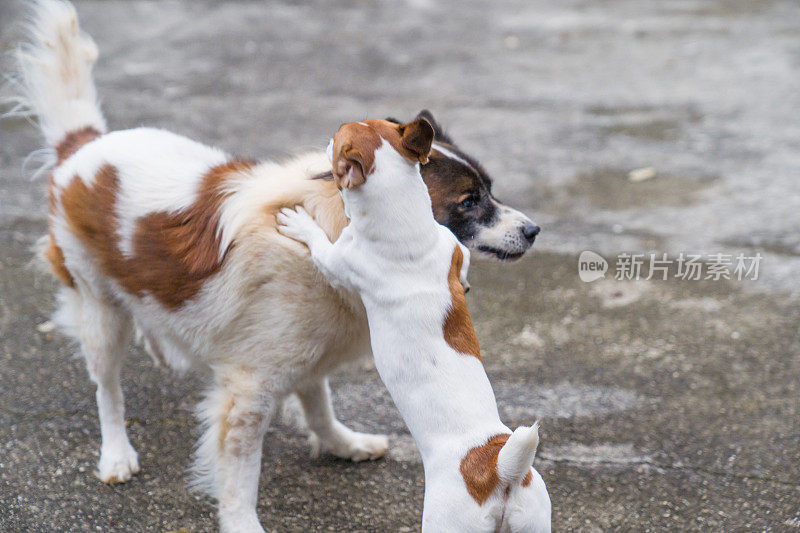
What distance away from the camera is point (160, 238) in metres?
2.76

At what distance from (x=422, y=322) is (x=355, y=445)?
3.96ft

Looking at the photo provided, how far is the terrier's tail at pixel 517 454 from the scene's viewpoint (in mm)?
1912

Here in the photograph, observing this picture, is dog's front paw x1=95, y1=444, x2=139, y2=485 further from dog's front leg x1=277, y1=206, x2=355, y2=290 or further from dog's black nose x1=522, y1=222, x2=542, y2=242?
dog's black nose x1=522, y1=222, x2=542, y2=242

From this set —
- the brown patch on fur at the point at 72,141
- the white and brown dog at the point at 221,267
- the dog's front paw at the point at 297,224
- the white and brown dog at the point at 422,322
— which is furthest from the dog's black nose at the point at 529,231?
the brown patch on fur at the point at 72,141

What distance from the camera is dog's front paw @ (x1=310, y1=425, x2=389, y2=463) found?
3.21 metres

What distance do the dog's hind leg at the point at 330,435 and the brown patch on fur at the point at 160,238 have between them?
708 mm

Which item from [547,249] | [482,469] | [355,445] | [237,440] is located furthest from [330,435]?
[547,249]

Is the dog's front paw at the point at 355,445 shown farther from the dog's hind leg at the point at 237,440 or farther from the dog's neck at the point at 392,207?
the dog's neck at the point at 392,207

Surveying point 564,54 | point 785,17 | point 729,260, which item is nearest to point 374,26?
point 564,54

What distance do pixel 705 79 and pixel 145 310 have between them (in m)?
6.38

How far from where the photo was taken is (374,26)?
9305 millimetres

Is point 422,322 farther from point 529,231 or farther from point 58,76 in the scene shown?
point 58,76

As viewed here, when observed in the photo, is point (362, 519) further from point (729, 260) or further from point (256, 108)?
point (256, 108)

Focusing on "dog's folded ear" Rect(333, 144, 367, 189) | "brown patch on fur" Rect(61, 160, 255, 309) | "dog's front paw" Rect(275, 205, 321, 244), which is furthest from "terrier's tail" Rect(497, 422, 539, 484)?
"brown patch on fur" Rect(61, 160, 255, 309)
